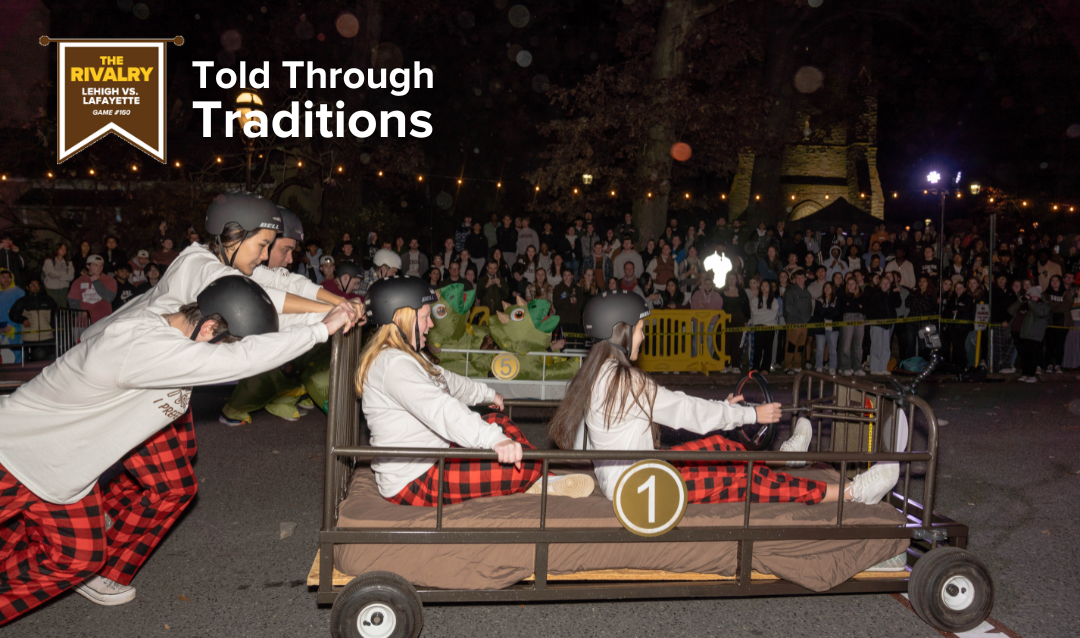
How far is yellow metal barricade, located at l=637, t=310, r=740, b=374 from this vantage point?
1271 centimetres

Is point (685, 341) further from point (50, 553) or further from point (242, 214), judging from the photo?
point (50, 553)

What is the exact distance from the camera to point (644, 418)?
13.1ft

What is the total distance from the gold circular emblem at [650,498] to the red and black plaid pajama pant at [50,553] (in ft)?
8.11

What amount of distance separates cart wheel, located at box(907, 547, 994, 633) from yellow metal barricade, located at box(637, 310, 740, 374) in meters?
8.89

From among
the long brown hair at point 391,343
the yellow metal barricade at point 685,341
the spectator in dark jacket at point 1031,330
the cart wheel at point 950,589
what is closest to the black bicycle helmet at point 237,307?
the long brown hair at point 391,343

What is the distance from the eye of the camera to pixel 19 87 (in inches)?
755

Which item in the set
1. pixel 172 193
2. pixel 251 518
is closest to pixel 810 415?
pixel 251 518

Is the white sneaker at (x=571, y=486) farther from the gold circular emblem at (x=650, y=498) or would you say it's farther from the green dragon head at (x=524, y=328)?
the green dragon head at (x=524, y=328)

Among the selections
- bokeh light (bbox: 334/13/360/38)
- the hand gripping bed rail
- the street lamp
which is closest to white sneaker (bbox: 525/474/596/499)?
the hand gripping bed rail

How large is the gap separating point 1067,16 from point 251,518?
2542 centimetres

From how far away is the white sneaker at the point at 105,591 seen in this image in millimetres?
4098

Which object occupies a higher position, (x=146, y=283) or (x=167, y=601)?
(x=146, y=283)

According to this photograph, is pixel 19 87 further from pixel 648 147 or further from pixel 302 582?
pixel 302 582

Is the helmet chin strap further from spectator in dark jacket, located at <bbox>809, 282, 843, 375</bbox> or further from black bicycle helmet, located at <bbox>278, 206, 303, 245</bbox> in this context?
spectator in dark jacket, located at <bbox>809, 282, 843, 375</bbox>
